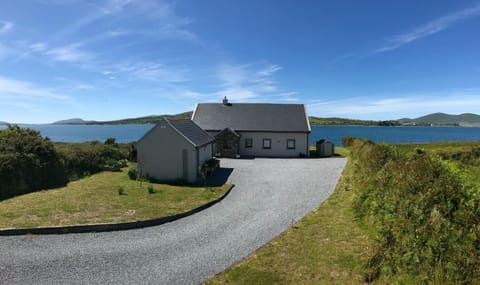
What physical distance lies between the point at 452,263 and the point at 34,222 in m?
12.5

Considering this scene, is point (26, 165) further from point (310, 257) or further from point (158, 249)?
point (310, 257)

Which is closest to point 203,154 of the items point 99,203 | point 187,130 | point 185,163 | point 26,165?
point 187,130

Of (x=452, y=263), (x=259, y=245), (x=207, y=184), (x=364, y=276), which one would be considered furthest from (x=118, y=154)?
(x=452, y=263)

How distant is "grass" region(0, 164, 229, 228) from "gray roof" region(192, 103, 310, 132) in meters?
17.7

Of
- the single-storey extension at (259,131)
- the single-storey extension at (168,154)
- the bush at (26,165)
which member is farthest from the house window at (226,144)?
the bush at (26,165)

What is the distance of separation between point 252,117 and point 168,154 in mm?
17985

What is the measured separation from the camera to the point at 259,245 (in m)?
8.97

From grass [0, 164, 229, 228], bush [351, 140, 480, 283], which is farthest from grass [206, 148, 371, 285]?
grass [0, 164, 229, 228]

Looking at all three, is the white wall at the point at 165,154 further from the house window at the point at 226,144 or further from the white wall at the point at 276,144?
the white wall at the point at 276,144

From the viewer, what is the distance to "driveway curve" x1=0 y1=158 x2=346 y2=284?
718 centimetres

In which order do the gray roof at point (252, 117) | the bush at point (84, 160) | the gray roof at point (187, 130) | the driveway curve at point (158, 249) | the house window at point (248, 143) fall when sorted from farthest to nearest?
the gray roof at point (252, 117), the house window at point (248, 143), the bush at point (84, 160), the gray roof at point (187, 130), the driveway curve at point (158, 249)

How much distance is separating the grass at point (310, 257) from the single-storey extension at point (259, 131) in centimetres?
2218

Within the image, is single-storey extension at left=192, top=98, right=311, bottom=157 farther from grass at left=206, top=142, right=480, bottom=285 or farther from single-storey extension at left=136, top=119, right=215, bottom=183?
grass at left=206, top=142, right=480, bottom=285

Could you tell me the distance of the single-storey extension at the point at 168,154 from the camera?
19078 mm
